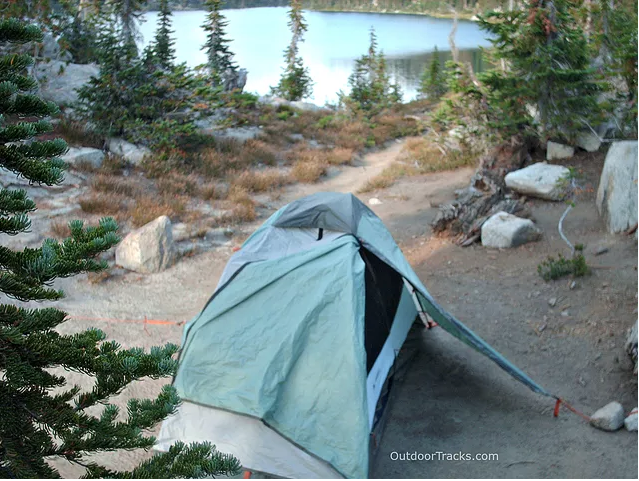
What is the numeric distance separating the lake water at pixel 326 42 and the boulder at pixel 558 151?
14.5 meters

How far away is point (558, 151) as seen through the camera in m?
12.2

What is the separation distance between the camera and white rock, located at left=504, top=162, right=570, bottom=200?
34.5ft

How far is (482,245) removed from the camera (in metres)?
9.38

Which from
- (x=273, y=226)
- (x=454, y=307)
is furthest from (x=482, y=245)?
(x=273, y=226)

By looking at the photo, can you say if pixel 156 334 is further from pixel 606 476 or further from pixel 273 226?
pixel 606 476

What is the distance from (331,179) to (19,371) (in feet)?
41.7

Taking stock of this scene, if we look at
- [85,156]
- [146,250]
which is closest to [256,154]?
[85,156]

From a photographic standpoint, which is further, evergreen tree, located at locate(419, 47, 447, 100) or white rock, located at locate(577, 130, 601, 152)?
evergreen tree, located at locate(419, 47, 447, 100)

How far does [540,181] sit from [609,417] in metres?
6.25

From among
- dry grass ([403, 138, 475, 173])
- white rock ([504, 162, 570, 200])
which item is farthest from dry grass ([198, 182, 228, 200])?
white rock ([504, 162, 570, 200])

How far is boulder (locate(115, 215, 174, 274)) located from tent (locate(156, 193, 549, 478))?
3466mm

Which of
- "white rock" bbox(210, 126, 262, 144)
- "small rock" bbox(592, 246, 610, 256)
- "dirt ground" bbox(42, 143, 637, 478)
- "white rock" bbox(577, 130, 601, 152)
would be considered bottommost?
"dirt ground" bbox(42, 143, 637, 478)

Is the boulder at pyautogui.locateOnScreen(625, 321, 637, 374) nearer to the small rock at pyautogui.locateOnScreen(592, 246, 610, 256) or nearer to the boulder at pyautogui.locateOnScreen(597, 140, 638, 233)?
the small rock at pyautogui.locateOnScreen(592, 246, 610, 256)

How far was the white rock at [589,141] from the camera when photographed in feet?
39.4
